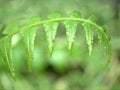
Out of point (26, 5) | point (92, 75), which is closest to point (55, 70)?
point (92, 75)

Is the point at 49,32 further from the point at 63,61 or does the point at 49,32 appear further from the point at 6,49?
the point at 63,61

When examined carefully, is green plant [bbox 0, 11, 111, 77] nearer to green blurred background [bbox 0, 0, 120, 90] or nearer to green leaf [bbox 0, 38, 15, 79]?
green leaf [bbox 0, 38, 15, 79]

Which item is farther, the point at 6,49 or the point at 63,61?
→ the point at 63,61

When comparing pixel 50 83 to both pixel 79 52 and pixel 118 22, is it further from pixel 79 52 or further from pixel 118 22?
pixel 118 22

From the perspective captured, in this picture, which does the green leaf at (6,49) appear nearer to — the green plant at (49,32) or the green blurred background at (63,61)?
the green plant at (49,32)

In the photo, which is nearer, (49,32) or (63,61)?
(49,32)

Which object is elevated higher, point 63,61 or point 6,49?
point 6,49

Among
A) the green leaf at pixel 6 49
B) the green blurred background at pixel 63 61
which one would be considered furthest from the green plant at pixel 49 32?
the green blurred background at pixel 63 61

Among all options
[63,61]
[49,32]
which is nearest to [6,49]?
[49,32]

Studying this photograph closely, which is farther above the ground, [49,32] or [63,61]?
[49,32]
